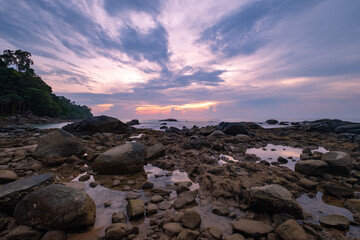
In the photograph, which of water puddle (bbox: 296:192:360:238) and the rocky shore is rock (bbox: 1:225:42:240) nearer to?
the rocky shore

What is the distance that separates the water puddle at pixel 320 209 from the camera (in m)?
2.96

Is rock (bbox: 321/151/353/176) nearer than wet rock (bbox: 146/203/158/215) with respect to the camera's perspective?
No

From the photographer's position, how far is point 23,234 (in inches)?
94.6

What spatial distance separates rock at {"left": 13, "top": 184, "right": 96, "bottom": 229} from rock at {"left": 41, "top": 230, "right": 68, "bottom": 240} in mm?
95

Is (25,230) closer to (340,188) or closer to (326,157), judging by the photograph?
(340,188)

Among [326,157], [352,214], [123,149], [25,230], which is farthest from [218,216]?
[326,157]

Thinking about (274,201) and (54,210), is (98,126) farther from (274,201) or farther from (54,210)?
(274,201)

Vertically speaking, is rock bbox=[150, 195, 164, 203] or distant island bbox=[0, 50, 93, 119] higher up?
distant island bbox=[0, 50, 93, 119]

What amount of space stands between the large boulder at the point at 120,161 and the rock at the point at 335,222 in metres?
5.21

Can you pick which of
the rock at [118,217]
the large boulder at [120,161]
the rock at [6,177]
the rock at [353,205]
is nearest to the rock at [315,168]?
the rock at [353,205]

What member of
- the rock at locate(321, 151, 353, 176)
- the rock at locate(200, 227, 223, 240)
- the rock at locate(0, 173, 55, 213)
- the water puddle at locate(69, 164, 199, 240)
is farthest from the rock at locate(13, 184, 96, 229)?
the rock at locate(321, 151, 353, 176)

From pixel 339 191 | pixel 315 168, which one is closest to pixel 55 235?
pixel 339 191

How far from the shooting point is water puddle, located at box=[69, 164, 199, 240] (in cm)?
283

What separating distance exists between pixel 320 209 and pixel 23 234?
587 cm
